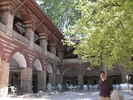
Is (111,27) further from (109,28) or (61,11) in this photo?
(61,11)

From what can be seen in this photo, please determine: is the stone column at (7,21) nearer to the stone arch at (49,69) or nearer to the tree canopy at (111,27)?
the tree canopy at (111,27)

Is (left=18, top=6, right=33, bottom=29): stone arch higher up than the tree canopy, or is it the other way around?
(left=18, top=6, right=33, bottom=29): stone arch

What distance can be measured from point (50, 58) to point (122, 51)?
13474 millimetres

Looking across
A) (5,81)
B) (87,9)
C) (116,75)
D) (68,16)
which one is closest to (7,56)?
(5,81)

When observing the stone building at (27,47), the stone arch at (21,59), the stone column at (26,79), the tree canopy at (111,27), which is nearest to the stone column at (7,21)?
the stone building at (27,47)

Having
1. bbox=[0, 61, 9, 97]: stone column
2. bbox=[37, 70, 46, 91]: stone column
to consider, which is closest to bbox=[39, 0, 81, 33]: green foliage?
bbox=[37, 70, 46, 91]: stone column

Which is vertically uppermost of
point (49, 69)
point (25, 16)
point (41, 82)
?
point (25, 16)

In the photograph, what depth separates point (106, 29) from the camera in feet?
19.8

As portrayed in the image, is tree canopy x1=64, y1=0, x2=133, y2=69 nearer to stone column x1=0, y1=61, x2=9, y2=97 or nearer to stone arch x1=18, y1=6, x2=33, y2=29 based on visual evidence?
stone column x1=0, y1=61, x2=9, y2=97

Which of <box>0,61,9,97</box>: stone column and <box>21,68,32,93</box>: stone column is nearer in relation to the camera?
<box>0,61,9,97</box>: stone column

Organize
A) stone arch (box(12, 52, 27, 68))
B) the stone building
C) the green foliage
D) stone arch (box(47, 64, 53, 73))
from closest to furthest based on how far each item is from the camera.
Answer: the stone building, stone arch (box(12, 52, 27, 68)), stone arch (box(47, 64, 53, 73)), the green foliage

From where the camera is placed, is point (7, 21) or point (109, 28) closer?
point (109, 28)

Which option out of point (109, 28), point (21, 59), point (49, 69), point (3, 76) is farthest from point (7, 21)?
point (49, 69)

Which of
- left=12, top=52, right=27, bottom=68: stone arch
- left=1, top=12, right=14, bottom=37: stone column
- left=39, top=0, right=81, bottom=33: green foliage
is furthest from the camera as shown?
left=39, top=0, right=81, bottom=33: green foliage
